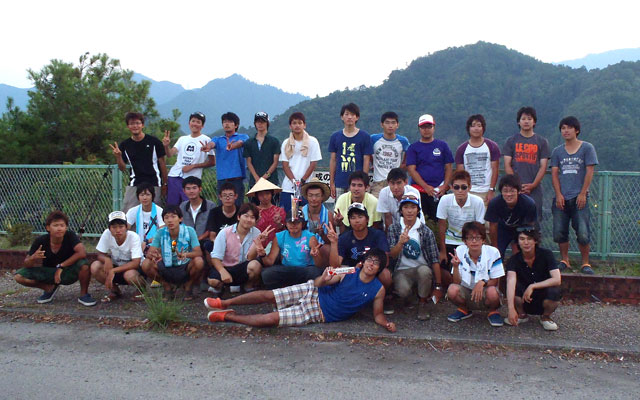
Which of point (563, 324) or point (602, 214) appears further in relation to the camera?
point (602, 214)

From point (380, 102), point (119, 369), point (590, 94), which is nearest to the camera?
point (119, 369)

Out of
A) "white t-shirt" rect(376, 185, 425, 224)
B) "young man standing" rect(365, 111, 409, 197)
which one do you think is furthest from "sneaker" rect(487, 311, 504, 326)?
"young man standing" rect(365, 111, 409, 197)

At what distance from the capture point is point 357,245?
216 inches

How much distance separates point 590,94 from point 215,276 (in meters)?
23.7

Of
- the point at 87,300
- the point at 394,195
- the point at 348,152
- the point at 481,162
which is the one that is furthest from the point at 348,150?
the point at 87,300

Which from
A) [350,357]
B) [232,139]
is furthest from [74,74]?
[350,357]

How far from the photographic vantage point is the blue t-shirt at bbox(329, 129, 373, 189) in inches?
271

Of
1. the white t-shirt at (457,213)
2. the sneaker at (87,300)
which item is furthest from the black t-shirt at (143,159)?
the white t-shirt at (457,213)

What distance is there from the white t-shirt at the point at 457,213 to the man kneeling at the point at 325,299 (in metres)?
1.14

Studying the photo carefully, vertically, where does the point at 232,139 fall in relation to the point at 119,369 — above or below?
above

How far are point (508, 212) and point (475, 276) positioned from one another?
102cm

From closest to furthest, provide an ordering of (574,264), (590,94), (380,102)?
1. (574,264)
2. (590,94)
3. (380,102)

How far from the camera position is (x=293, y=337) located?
15.9 ft

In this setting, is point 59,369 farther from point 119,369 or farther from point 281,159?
point 281,159
